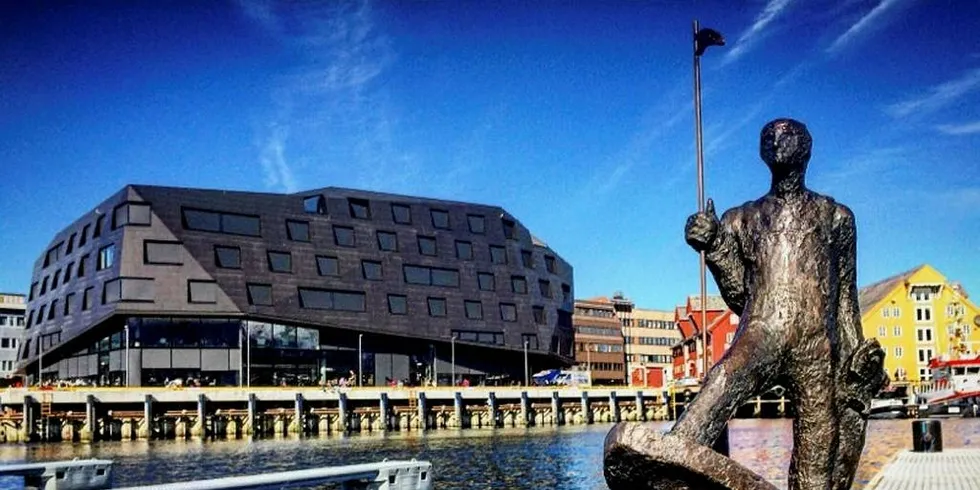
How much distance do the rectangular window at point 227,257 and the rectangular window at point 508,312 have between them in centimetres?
2003

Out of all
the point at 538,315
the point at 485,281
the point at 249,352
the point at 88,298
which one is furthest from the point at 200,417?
the point at 538,315

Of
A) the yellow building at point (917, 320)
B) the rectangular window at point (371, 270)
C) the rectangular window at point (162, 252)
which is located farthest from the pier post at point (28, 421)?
the yellow building at point (917, 320)

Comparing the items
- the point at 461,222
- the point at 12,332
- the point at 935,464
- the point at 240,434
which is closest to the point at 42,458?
the point at 240,434

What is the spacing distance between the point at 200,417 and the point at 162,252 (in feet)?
43.7

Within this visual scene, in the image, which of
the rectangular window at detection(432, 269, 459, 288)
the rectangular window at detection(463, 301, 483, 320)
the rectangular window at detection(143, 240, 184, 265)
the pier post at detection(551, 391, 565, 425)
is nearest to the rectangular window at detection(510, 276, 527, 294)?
the rectangular window at detection(463, 301, 483, 320)

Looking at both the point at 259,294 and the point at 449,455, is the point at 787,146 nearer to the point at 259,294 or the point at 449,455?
the point at 449,455

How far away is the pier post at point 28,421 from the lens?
49.2 m

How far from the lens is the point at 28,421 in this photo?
49500mm

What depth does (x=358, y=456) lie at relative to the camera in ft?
111

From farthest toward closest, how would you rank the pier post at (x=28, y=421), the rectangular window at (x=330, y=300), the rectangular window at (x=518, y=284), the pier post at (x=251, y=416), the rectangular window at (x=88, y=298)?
the rectangular window at (x=518, y=284), the rectangular window at (x=330, y=300), the rectangular window at (x=88, y=298), the pier post at (x=251, y=416), the pier post at (x=28, y=421)

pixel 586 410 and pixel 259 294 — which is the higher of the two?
pixel 259 294

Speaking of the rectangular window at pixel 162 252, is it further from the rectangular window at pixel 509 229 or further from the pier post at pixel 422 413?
the rectangular window at pixel 509 229

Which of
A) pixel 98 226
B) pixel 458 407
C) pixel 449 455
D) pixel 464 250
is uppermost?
pixel 98 226

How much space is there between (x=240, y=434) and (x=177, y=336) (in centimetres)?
1056
